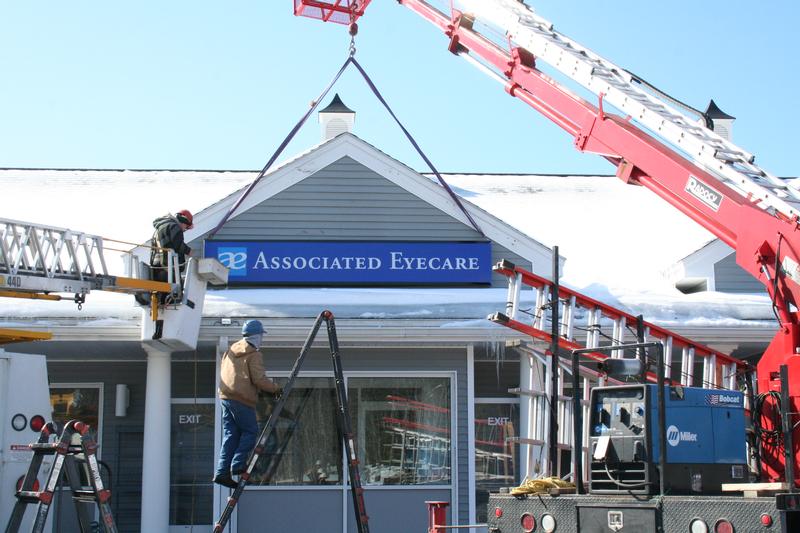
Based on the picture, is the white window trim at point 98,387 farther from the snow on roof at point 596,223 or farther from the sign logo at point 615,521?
the sign logo at point 615,521

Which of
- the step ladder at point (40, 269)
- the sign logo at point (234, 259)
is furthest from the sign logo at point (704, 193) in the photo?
the sign logo at point (234, 259)

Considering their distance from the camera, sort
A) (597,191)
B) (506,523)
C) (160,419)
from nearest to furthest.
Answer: (506,523) → (160,419) → (597,191)

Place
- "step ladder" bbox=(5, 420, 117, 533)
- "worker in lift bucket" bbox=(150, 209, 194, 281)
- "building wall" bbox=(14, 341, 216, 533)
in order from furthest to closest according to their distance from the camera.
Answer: "building wall" bbox=(14, 341, 216, 533), "worker in lift bucket" bbox=(150, 209, 194, 281), "step ladder" bbox=(5, 420, 117, 533)

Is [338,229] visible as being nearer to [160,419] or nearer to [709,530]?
[160,419]

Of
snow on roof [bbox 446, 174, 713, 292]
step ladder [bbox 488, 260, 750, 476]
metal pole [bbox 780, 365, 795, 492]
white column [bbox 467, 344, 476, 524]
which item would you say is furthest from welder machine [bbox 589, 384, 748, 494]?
snow on roof [bbox 446, 174, 713, 292]

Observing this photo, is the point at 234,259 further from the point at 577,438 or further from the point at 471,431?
the point at 577,438

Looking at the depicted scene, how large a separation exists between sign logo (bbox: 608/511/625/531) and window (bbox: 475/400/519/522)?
6344 millimetres

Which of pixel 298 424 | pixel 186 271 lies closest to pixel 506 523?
pixel 186 271

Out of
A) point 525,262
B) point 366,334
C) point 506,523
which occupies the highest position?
point 525,262

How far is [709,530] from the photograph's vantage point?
726 cm

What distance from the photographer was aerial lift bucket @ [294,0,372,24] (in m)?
14.3

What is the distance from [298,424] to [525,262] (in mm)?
3877

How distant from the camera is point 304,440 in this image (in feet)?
45.5

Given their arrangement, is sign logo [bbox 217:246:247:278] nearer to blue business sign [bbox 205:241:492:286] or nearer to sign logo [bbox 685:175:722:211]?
blue business sign [bbox 205:241:492:286]
